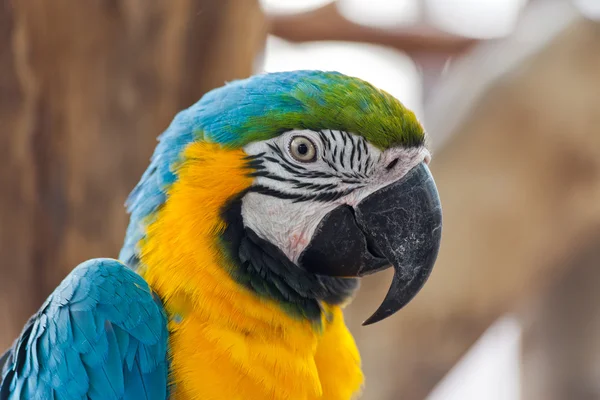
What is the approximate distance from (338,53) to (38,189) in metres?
2.14

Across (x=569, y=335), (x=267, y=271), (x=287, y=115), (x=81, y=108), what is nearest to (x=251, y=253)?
(x=267, y=271)

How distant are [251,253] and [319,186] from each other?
204 mm

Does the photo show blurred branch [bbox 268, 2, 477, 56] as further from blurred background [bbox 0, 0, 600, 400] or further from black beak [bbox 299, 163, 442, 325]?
black beak [bbox 299, 163, 442, 325]

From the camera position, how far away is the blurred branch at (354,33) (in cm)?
362

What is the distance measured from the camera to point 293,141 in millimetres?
1417

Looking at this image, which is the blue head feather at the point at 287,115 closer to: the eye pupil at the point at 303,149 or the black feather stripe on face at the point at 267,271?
the eye pupil at the point at 303,149

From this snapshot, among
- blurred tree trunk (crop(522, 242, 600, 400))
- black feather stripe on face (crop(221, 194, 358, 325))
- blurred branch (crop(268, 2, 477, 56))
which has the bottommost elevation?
blurred tree trunk (crop(522, 242, 600, 400))

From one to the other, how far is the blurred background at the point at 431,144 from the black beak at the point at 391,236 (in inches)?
17.1

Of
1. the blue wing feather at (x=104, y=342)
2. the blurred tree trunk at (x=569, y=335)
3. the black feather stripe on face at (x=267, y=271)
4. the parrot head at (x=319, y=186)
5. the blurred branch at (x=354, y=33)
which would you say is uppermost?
the blurred branch at (x=354, y=33)

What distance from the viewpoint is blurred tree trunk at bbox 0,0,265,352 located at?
2108 mm

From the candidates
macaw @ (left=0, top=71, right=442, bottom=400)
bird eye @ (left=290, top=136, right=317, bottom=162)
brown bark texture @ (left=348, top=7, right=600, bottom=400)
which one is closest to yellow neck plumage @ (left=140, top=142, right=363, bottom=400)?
macaw @ (left=0, top=71, right=442, bottom=400)

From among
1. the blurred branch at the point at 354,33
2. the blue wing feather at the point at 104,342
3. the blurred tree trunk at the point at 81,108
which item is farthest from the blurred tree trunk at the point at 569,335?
the blue wing feather at the point at 104,342

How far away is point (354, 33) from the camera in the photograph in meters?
3.69

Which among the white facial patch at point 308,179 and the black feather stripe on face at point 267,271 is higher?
the white facial patch at point 308,179
